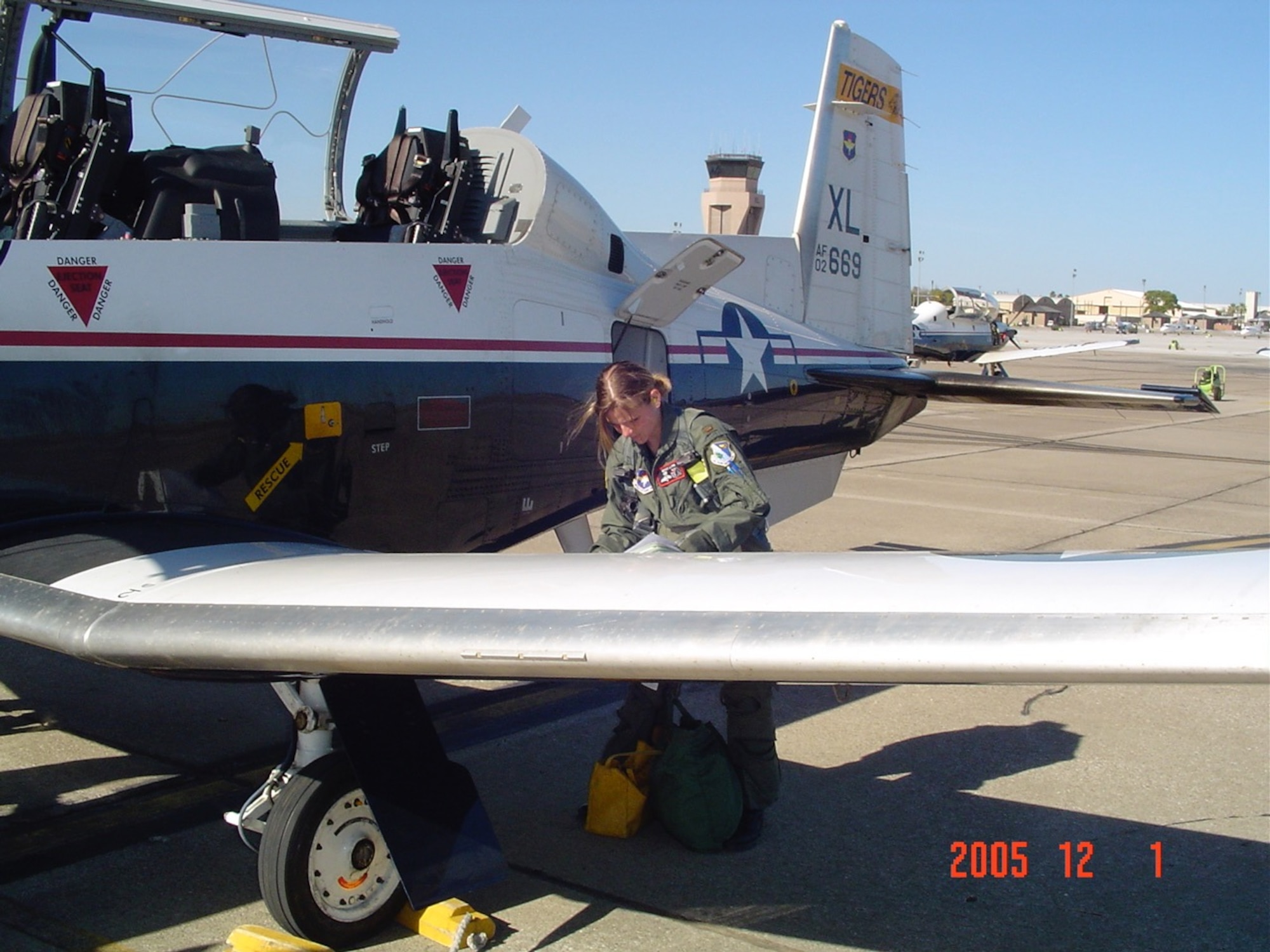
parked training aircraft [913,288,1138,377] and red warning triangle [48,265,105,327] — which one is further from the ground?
parked training aircraft [913,288,1138,377]

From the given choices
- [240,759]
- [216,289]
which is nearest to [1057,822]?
[240,759]

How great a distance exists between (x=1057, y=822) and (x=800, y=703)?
60.0 inches

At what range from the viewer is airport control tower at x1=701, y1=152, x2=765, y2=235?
40.0m

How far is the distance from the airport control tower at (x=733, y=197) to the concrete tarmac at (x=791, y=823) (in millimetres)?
31401

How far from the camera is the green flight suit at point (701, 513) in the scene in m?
3.76

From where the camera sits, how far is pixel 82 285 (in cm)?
366

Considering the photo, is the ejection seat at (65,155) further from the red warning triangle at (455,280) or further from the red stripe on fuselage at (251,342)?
the red warning triangle at (455,280)

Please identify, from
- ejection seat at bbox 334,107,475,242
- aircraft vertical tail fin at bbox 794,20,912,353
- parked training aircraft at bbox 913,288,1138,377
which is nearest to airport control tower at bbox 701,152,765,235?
parked training aircraft at bbox 913,288,1138,377

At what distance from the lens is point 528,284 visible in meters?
4.94

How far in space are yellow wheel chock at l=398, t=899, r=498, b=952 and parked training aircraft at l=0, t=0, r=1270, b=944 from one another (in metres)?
0.08

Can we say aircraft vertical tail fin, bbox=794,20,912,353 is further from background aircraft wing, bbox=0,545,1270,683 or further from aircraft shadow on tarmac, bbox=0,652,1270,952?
background aircraft wing, bbox=0,545,1270,683

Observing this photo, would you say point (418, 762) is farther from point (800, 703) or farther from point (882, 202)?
point (882, 202)

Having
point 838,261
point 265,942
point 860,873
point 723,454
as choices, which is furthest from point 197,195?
point 838,261

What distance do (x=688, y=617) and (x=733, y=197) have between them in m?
43.2
